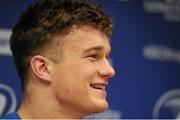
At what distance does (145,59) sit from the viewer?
1921 mm

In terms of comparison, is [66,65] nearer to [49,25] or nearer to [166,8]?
[49,25]

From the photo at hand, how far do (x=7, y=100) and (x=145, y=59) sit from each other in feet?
2.07

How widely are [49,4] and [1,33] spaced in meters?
0.49

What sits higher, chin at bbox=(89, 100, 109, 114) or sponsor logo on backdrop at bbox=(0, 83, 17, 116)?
chin at bbox=(89, 100, 109, 114)

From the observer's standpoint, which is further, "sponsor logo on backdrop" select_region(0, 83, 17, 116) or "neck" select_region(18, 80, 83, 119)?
"sponsor logo on backdrop" select_region(0, 83, 17, 116)

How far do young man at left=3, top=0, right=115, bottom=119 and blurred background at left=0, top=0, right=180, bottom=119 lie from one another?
0.66 metres

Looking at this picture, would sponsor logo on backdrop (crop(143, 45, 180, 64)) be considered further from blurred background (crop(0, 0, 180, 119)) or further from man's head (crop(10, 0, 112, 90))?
man's head (crop(10, 0, 112, 90))

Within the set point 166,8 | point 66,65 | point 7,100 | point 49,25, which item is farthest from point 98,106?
point 166,8

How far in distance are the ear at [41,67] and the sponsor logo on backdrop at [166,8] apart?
3.04 ft

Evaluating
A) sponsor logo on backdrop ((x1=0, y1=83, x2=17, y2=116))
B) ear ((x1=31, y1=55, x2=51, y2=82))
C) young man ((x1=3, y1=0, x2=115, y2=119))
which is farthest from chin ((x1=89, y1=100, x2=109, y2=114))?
sponsor logo on backdrop ((x1=0, y1=83, x2=17, y2=116))

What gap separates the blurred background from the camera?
1859 mm

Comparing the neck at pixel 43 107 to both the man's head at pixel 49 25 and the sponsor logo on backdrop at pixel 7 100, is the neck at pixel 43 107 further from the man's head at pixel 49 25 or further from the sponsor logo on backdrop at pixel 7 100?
the sponsor logo on backdrop at pixel 7 100

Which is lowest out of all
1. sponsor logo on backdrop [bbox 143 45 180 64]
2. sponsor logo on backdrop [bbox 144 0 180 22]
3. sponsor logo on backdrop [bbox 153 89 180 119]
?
sponsor logo on backdrop [bbox 153 89 180 119]

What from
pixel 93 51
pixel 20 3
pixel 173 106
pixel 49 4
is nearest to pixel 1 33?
pixel 20 3
